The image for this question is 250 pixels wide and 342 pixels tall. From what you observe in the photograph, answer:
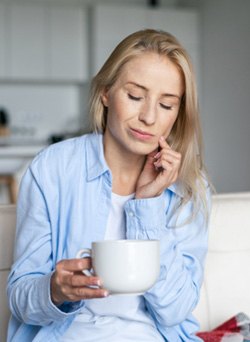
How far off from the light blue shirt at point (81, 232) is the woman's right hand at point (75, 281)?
149 mm

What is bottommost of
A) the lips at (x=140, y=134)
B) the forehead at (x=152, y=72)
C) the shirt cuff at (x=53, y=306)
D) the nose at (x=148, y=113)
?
the shirt cuff at (x=53, y=306)

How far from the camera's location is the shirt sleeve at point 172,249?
1.17 meters

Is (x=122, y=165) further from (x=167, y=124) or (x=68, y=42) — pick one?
(x=68, y=42)

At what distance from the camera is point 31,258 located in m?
1.23

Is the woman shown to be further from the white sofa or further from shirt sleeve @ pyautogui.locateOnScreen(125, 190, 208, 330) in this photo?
the white sofa

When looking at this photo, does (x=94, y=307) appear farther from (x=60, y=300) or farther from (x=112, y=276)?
(x=112, y=276)

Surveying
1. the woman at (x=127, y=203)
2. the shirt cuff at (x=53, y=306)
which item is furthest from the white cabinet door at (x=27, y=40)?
the shirt cuff at (x=53, y=306)

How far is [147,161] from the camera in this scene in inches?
→ 51.8

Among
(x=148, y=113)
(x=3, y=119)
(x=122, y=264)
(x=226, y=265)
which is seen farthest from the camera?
(x=3, y=119)

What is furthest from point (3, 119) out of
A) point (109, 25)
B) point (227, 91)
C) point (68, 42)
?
point (227, 91)

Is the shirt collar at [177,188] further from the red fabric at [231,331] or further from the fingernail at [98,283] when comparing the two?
the fingernail at [98,283]

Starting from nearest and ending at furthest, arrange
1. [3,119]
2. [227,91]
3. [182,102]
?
[182,102] → [227,91] → [3,119]

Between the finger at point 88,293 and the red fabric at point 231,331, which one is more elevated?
the finger at point 88,293

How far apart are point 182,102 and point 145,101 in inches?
4.7
